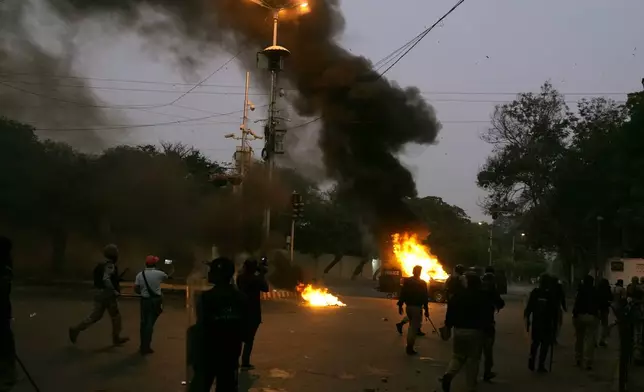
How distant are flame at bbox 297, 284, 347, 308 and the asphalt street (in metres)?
8.26

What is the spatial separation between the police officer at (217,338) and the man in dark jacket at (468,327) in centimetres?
314

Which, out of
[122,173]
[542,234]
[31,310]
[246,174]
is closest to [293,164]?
[246,174]

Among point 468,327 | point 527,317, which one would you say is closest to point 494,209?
point 527,317

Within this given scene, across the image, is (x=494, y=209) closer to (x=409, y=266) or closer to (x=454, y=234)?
(x=409, y=266)

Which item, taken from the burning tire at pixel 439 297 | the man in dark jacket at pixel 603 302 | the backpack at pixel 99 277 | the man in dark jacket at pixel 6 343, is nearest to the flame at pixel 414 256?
the burning tire at pixel 439 297

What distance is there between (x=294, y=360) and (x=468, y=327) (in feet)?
10.3

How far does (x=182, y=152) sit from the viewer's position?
4075 cm

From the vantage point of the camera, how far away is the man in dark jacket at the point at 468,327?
23.6ft

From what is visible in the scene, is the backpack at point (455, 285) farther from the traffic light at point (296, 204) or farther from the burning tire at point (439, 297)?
the burning tire at point (439, 297)

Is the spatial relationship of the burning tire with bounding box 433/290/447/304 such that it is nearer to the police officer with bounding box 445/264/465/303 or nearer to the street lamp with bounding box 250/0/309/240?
the street lamp with bounding box 250/0/309/240

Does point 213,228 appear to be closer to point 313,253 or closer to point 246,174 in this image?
point 246,174

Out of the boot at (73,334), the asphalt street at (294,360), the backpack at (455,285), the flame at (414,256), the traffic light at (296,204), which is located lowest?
the asphalt street at (294,360)

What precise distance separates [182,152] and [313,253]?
16.4 m

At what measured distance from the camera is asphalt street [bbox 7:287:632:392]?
25.0 ft
